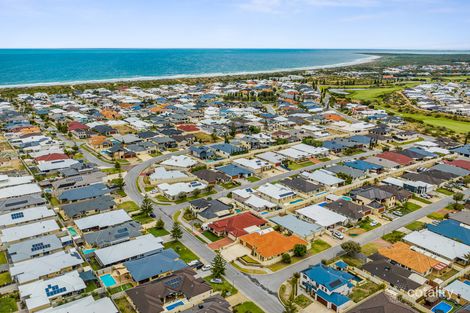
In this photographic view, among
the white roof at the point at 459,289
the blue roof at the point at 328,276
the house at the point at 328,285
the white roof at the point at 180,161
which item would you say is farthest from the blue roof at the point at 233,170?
the white roof at the point at 459,289

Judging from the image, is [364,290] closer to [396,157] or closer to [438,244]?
[438,244]

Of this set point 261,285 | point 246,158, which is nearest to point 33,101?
point 246,158

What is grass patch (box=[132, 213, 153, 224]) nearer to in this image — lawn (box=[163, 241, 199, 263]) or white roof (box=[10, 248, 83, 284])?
lawn (box=[163, 241, 199, 263])

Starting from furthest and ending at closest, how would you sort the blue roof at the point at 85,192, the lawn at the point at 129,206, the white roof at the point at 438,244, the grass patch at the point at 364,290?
the blue roof at the point at 85,192 < the lawn at the point at 129,206 < the white roof at the point at 438,244 < the grass patch at the point at 364,290

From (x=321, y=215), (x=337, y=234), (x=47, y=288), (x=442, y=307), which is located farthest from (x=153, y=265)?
(x=442, y=307)

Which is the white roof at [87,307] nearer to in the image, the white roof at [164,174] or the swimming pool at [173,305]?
the swimming pool at [173,305]

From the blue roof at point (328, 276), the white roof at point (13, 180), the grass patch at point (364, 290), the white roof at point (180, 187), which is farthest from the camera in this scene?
the white roof at point (13, 180)

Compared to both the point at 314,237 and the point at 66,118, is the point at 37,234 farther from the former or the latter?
the point at 66,118
